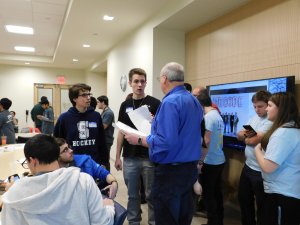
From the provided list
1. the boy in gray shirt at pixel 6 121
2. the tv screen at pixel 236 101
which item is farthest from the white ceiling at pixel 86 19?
the boy in gray shirt at pixel 6 121

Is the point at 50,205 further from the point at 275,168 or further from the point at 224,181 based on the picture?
the point at 224,181

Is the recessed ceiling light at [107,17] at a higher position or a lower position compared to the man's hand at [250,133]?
higher

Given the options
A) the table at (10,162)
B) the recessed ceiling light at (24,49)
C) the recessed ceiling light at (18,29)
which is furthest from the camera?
the recessed ceiling light at (24,49)

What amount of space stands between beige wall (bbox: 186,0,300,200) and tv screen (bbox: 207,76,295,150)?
0.19 meters

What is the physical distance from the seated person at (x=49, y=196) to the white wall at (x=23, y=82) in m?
9.20

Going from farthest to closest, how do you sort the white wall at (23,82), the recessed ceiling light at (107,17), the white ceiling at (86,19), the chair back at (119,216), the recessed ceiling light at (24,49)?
1. the white wall at (23,82)
2. the recessed ceiling light at (24,49)
3. the recessed ceiling light at (107,17)
4. the white ceiling at (86,19)
5. the chair back at (119,216)

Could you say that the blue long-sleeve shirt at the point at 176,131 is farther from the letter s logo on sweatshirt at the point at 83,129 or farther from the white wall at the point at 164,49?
the white wall at the point at 164,49

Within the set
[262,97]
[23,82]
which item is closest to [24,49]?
[23,82]

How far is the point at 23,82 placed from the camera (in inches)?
406

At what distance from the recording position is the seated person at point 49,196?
1.17m

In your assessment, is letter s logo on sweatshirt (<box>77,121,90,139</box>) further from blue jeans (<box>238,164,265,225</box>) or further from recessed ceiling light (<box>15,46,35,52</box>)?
recessed ceiling light (<box>15,46,35,52</box>)

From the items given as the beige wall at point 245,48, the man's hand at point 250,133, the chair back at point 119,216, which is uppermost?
the beige wall at point 245,48

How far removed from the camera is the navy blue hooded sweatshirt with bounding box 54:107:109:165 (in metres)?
2.38

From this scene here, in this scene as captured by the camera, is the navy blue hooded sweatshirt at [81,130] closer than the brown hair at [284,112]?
No
